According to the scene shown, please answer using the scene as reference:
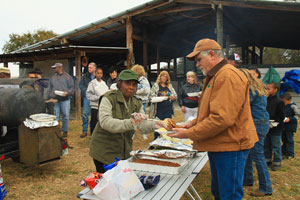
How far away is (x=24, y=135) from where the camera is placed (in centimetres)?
386

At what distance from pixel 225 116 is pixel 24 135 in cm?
330

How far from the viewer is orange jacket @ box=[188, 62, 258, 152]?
177 centimetres

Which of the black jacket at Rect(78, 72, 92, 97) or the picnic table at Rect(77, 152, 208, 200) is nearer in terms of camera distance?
the picnic table at Rect(77, 152, 208, 200)

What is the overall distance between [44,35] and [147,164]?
32.5 meters

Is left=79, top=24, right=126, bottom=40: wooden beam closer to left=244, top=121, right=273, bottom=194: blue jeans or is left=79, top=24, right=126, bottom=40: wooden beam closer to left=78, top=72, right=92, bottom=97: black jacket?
left=78, top=72, right=92, bottom=97: black jacket

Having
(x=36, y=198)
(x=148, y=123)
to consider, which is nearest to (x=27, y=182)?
(x=36, y=198)

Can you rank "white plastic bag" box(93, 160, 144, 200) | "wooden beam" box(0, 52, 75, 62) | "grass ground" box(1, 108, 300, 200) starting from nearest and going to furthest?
"white plastic bag" box(93, 160, 144, 200) < "grass ground" box(1, 108, 300, 200) < "wooden beam" box(0, 52, 75, 62)

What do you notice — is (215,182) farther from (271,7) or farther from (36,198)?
(271,7)

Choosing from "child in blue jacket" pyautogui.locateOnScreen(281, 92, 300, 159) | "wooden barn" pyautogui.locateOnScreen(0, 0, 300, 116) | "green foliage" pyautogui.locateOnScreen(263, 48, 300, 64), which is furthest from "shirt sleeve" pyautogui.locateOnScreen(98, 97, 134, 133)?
"green foliage" pyautogui.locateOnScreen(263, 48, 300, 64)

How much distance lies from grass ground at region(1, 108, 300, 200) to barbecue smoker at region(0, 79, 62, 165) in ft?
1.29

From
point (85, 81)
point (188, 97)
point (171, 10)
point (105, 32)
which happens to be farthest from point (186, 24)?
point (188, 97)

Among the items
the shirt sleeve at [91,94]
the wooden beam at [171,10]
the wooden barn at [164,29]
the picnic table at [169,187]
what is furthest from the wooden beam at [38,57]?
the picnic table at [169,187]

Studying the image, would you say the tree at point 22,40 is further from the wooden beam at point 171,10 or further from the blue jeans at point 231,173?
the blue jeans at point 231,173

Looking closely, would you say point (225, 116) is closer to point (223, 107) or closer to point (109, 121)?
point (223, 107)
